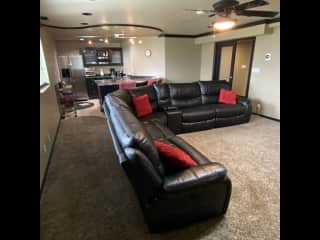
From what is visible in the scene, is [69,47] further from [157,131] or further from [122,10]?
[157,131]

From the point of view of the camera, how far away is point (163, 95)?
13.9 ft

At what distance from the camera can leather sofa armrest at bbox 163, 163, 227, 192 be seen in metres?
1.50

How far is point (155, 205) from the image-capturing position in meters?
1.52

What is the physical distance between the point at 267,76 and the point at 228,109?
178 cm

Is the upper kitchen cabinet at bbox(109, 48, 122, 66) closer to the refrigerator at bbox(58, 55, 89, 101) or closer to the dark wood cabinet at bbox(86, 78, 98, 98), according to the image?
the dark wood cabinet at bbox(86, 78, 98, 98)

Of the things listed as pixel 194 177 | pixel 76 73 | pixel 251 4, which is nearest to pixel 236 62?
pixel 251 4

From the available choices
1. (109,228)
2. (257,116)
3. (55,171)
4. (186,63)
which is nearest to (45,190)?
(55,171)

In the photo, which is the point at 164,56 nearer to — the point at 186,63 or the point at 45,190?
the point at 186,63

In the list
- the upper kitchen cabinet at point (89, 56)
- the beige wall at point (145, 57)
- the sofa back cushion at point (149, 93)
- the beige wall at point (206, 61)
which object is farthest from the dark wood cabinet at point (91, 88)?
the beige wall at point (206, 61)

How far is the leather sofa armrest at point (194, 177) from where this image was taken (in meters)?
1.50

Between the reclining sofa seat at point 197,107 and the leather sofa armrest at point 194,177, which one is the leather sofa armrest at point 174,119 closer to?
the reclining sofa seat at point 197,107

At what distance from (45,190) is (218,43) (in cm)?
658
